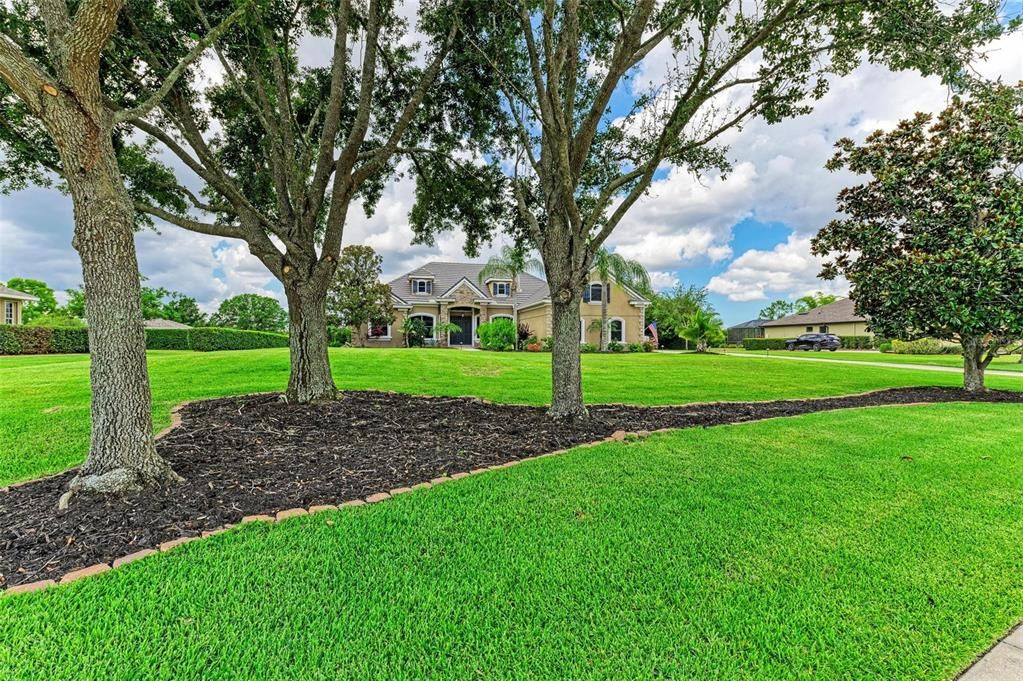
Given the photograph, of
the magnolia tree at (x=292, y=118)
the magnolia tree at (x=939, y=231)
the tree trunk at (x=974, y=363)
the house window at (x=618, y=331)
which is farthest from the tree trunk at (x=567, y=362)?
the house window at (x=618, y=331)

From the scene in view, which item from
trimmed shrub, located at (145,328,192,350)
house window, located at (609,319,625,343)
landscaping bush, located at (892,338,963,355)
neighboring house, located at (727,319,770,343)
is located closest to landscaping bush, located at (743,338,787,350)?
landscaping bush, located at (892,338,963,355)

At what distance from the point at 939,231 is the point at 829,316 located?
40116 mm

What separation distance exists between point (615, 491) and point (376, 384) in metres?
7.82

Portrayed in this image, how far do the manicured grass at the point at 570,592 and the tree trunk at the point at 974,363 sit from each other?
936 cm

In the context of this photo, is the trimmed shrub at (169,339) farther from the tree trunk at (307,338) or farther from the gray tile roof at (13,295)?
the tree trunk at (307,338)

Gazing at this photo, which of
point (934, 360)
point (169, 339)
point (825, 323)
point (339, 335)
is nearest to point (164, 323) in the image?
point (169, 339)

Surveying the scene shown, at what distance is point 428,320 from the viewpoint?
2898cm

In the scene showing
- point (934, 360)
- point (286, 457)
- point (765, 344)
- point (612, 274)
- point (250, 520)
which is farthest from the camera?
point (765, 344)

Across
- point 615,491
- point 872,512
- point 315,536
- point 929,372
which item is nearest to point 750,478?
point 872,512

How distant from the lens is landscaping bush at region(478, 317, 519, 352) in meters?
23.5

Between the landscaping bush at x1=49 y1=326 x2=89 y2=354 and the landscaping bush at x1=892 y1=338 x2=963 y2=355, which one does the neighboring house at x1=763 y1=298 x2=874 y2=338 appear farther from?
the landscaping bush at x1=49 y1=326 x2=89 y2=354

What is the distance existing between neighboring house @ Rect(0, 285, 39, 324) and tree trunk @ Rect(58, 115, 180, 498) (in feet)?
103

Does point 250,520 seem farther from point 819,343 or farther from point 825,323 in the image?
point 825,323

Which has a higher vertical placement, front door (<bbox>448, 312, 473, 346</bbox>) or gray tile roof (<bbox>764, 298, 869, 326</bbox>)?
gray tile roof (<bbox>764, 298, 869, 326</bbox>)
